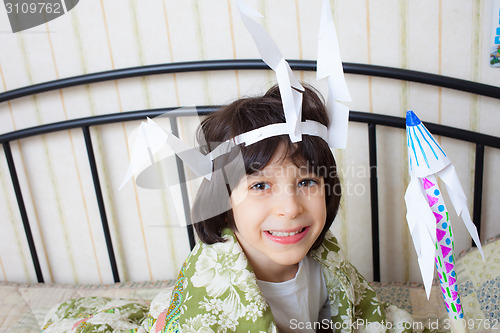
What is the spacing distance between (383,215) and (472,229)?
0.68 metres

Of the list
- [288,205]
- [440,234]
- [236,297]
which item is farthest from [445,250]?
[236,297]

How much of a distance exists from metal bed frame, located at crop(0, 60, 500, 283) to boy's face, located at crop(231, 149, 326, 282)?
1.50 ft

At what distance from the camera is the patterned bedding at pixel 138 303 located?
3.60 feet

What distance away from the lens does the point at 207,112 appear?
4.49ft

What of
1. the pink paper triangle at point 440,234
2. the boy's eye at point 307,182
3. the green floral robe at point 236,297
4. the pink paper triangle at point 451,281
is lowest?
the green floral robe at point 236,297

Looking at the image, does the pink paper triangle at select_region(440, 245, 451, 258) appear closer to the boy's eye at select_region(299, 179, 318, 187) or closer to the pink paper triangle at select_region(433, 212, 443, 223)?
the pink paper triangle at select_region(433, 212, 443, 223)

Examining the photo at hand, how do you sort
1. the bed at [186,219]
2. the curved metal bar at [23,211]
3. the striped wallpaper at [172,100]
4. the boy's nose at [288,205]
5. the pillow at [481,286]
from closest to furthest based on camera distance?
the boy's nose at [288,205] < the pillow at [481,286] < the bed at [186,219] < the striped wallpaper at [172,100] < the curved metal bar at [23,211]

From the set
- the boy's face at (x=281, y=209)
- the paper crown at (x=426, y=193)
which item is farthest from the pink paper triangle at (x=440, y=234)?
the boy's face at (x=281, y=209)

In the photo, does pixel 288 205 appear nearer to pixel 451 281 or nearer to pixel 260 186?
pixel 260 186

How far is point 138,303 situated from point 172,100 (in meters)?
0.56

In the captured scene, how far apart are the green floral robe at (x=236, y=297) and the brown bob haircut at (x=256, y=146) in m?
0.04

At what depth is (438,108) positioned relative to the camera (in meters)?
1.29

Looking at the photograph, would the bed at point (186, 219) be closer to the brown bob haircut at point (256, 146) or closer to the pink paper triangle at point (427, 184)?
the brown bob haircut at point (256, 146)

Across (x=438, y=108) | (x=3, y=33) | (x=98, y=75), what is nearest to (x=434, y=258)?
(x=438, y=108)
